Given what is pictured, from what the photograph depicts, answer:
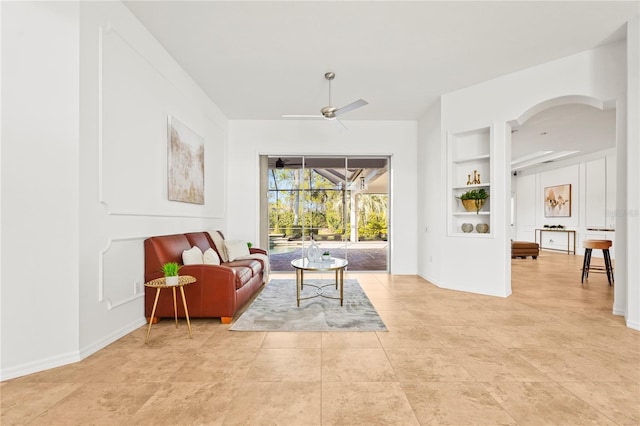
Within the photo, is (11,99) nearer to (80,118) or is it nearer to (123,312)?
(80,118)

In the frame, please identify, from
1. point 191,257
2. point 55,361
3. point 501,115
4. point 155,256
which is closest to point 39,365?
point 55,361

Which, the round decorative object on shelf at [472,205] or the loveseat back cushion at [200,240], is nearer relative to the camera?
the loveseat back cushion at [200,240]

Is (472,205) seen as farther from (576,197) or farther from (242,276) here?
(576,197)

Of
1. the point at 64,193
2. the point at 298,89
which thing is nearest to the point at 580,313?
the point at 298,89

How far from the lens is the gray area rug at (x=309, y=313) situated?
2.99 m

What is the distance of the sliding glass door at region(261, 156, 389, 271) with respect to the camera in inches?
242

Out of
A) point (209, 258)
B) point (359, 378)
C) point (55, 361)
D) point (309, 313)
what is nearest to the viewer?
point (359, 378)

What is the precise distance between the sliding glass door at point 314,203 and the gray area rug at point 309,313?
1760mm

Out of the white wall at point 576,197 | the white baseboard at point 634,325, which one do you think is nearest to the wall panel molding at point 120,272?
the white baseboard at point 634,325

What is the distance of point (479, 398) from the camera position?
1786 millimetres

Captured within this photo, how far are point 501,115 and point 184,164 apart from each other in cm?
460

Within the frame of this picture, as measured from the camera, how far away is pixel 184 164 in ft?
13.0

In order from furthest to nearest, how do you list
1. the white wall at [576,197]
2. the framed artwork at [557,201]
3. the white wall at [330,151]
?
the framed artwork at [557,201] < the white wall at [576,197] < the white wall at [330,151]

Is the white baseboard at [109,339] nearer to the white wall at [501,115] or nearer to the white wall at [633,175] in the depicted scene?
the white wall at [501,115]
